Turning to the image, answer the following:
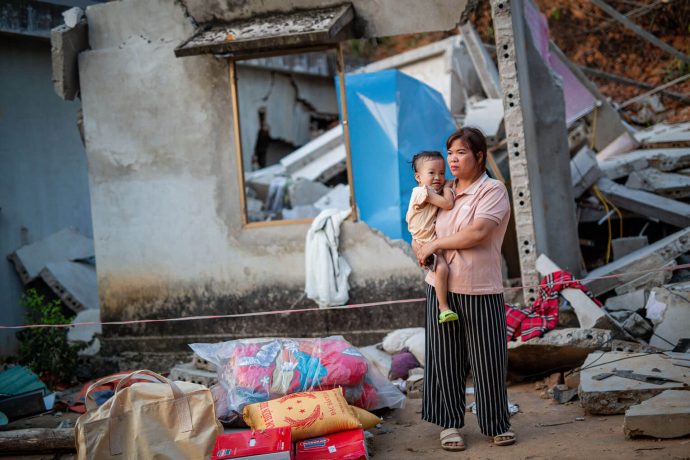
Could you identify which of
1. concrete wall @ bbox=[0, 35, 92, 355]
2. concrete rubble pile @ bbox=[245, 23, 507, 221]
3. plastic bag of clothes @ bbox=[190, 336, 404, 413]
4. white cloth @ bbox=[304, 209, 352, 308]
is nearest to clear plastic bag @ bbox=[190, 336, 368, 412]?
plastic bag of clothes @ bbox=[190, 336, 404, 413]

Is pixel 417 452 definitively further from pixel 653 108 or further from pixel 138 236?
pixel 653 108

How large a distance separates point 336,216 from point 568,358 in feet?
8.69

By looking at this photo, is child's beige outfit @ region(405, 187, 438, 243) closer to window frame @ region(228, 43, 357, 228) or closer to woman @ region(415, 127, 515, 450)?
woman @ region(415, 127, 515, 450)

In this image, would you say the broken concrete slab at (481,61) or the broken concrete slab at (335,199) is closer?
the broken concrete slab at (335,199)

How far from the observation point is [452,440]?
4.49m

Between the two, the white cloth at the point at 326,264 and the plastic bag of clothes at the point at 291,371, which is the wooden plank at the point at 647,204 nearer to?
the white cloth at the point at 326,264

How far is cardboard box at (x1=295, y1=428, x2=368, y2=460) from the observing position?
432 centimetres

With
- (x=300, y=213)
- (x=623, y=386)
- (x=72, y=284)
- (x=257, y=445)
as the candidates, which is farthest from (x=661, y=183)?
(x=72, y=284)

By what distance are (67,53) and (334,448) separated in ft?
18.8

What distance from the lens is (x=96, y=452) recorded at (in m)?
4.14

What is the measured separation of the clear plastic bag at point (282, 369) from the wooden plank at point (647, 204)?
457cm

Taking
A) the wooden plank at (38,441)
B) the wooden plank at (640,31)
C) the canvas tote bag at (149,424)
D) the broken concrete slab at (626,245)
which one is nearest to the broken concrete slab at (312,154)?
the wooden plank at (640,31)

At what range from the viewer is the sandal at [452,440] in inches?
176

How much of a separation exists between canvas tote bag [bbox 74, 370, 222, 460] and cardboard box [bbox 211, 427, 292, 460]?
0.18 metres
